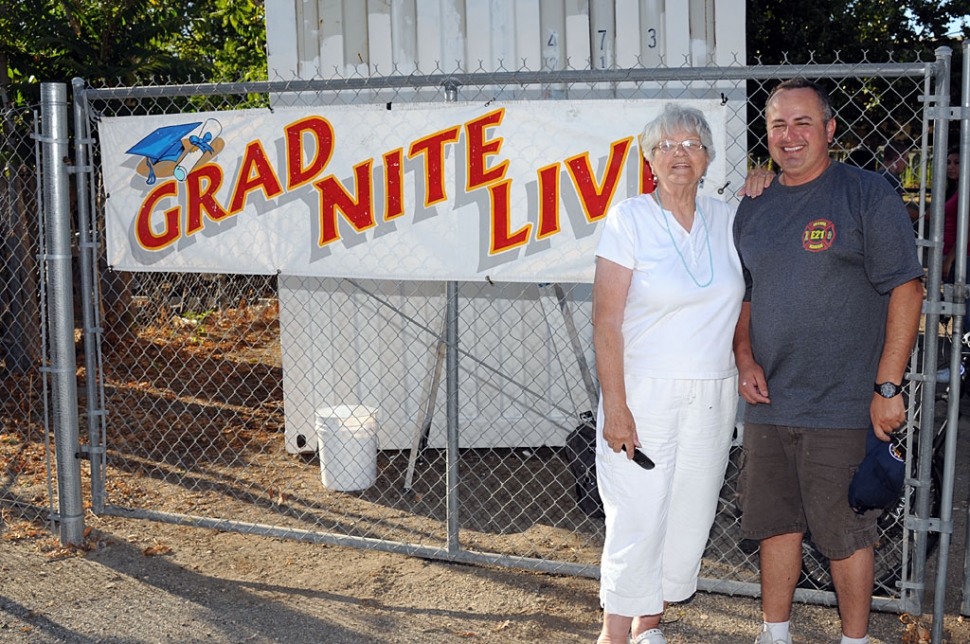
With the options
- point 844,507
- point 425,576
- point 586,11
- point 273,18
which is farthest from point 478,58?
point 844,507

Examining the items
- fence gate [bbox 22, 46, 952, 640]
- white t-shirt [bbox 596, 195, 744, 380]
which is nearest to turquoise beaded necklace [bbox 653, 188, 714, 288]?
white t-shirt [bbox 596, 195, 744, 380]

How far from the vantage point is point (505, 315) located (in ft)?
19.9

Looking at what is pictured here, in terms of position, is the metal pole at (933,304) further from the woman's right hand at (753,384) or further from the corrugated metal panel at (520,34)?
the corrugated metal panel at (520,34)

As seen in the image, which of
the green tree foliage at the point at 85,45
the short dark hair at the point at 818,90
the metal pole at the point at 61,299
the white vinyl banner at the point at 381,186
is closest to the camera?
the short dark hair at the point at 818,90

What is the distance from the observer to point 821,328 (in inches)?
118

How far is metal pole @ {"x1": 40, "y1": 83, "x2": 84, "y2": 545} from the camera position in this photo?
167 inches

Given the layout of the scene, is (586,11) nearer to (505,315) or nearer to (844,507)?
(505,315)

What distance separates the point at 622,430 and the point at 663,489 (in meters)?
0.25

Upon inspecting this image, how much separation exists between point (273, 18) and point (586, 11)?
1.97 metres

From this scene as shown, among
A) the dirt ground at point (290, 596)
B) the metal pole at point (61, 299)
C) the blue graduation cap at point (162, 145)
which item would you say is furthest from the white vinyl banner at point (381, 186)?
the dirt ground at point (290, 596)

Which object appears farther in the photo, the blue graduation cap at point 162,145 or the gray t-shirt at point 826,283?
the blue graduation cap at point 162,145

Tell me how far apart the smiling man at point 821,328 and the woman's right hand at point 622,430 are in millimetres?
506

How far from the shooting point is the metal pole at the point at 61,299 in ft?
13.9

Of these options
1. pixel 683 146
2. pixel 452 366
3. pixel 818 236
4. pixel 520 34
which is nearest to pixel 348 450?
pixel 452 366
